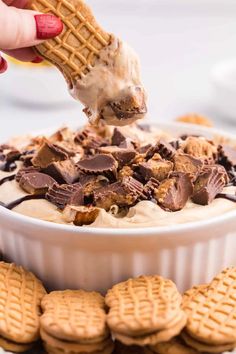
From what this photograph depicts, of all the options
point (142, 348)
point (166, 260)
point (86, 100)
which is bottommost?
point (142, 348)

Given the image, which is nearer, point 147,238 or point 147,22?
point 147,238

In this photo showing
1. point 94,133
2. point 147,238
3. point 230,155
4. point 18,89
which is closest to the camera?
point 147,238

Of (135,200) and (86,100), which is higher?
(86,100)

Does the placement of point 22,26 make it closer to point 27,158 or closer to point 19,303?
point 27,158

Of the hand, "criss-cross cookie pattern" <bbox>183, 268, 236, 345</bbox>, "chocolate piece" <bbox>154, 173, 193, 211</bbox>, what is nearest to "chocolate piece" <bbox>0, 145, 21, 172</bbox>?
the hand

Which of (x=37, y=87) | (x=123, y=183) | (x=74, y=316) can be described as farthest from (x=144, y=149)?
(x=37, y=87)

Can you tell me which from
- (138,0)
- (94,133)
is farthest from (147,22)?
(94,133)

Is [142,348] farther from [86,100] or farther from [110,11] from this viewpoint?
[110,11]

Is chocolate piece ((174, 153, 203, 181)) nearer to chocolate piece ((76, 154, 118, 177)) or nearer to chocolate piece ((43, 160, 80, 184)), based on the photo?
chocolate piece ((76, 154, 118, 177))
